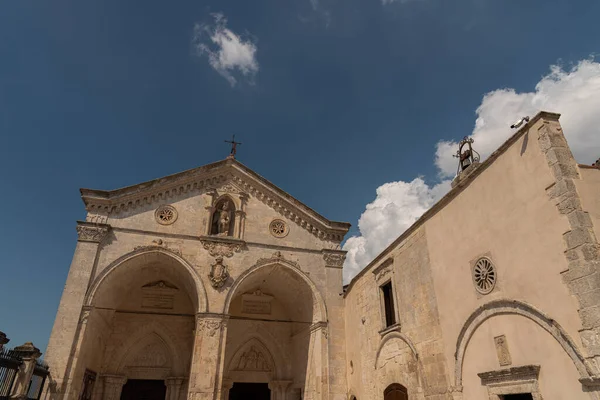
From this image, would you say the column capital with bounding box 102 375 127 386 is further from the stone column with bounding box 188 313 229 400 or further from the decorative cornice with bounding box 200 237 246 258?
the decorative cornice with bounding box 200 237 246 258

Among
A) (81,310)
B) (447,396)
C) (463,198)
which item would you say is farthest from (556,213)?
(81,310)

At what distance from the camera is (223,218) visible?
1395cm

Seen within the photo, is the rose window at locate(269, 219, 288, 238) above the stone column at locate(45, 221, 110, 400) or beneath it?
above

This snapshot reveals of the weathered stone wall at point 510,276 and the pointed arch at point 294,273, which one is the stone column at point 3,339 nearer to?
the pointed arch at point 294,273

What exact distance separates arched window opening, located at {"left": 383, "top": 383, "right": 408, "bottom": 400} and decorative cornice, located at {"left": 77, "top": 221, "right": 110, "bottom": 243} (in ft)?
31.8

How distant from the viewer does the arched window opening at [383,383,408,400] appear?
30.9 feet

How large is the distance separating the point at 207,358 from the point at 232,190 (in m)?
5.89

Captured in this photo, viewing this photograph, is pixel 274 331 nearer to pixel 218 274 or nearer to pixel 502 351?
pixel 218 274

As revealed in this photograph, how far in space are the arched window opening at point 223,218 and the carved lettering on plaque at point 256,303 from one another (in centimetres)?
328

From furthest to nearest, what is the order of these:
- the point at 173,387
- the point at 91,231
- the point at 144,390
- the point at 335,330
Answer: the point at 144,390 → the point at 173,387 → the point at 335,330 → the point at 91,231

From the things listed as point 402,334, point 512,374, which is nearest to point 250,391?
point 402,334

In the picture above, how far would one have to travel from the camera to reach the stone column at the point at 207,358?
1155 cm

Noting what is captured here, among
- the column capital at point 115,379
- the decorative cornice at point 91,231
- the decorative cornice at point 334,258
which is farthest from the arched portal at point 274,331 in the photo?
the decorative cornice at point 91,231

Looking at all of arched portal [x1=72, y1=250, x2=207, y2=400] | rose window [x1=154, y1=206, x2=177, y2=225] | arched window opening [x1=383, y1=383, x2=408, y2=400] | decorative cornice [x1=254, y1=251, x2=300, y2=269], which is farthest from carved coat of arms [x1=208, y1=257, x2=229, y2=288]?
arched window opening [x1=383, y1=383, x2=408, y2=400]
